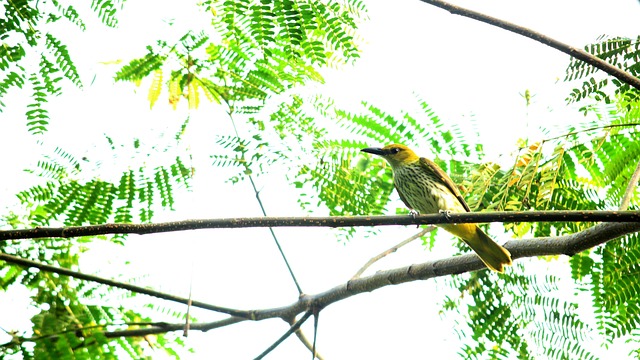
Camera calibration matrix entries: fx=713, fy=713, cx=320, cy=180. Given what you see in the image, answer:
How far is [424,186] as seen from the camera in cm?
425

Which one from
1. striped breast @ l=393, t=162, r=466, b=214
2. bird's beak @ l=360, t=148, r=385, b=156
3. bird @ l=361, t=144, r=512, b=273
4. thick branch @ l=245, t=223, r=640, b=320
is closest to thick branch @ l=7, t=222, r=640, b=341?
thick branch @ l=245, t=223, r=640, b=320

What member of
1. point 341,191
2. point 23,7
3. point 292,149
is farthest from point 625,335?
point 23,7

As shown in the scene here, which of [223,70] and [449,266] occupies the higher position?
[223,70]

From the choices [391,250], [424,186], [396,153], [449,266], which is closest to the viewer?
[449,266]

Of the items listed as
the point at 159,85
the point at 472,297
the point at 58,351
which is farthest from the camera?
the point at 159,85

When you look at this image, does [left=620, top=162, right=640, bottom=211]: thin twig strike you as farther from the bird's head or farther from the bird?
the bird's head

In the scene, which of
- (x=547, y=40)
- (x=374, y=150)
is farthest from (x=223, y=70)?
(x=547, y=40)

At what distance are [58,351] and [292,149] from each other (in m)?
1.47

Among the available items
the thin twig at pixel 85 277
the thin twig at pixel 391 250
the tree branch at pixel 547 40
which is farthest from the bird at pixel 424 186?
the tree branch at pixel 547 40

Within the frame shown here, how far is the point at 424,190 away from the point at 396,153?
42 centimetres

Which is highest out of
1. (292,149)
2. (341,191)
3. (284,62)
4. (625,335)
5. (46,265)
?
(284,62)

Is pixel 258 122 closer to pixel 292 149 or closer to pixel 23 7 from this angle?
pixel 292 149

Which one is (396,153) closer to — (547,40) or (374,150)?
(374,150)

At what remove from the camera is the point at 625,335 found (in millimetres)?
3014
